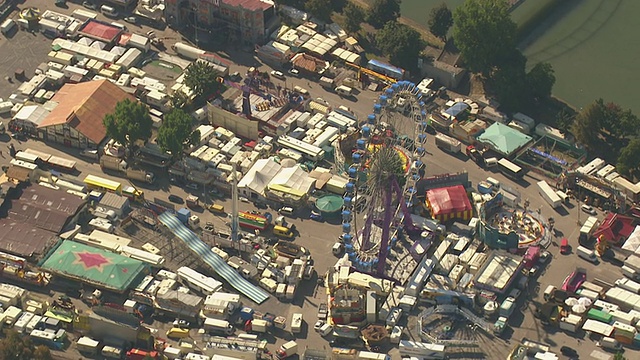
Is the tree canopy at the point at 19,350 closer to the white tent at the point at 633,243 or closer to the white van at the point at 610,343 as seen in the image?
the white van at the point at 610,343

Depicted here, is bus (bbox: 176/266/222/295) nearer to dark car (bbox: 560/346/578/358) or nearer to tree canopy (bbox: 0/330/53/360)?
tree canopy (bbox: 0/330/53/360)

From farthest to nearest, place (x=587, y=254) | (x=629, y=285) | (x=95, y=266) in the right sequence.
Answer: (x=587, y=254)
(x=95, y=266)
(x=629, y=285)

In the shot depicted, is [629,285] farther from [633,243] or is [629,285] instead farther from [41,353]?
[41,353]

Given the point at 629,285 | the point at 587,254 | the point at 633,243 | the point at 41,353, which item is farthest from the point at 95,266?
the point at 633,243

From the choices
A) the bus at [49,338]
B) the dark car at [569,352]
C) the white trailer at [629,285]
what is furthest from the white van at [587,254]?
the bus at [49,338]

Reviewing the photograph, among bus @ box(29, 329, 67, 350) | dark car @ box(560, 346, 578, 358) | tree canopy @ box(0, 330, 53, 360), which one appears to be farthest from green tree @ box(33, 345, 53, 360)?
dark car @ box(560, 346, 578, 358)

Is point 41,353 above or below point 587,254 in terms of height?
below
